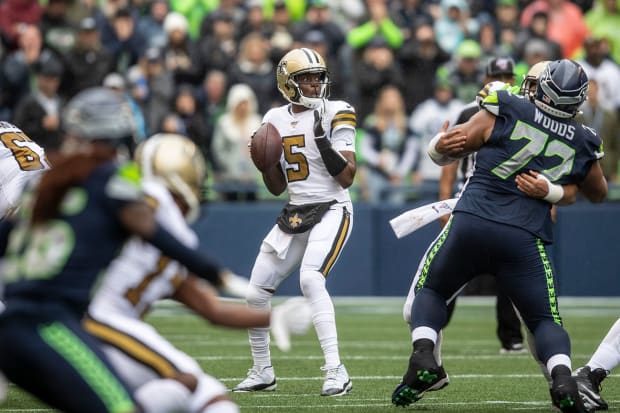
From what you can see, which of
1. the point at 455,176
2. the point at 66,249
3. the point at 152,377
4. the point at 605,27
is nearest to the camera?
the point at 66,249

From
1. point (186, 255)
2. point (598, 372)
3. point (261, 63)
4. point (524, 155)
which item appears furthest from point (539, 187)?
point (261, 63)

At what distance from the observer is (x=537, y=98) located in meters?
6.86

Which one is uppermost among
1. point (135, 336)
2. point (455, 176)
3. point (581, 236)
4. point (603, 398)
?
point (135, 336)

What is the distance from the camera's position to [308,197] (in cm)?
816

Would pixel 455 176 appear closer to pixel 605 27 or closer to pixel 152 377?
pixel 152 377

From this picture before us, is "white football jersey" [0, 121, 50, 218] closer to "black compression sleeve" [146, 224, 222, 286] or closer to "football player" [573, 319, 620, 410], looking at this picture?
"black compression sleeve" [146, 224, 222, 286]

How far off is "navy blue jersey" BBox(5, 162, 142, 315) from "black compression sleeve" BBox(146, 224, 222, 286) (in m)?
0.14

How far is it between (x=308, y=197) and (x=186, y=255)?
144 inches

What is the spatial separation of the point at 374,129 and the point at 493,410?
7.91 metres

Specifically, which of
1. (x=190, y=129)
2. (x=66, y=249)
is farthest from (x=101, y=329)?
(x=190, y=129)

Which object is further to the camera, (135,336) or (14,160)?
(14,160)

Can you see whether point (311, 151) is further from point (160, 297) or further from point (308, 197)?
point (160, 297)

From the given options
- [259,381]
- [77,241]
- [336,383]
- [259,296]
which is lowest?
[259,381]

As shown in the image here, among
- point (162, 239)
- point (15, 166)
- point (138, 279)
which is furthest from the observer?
point (15, 166)
